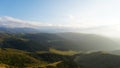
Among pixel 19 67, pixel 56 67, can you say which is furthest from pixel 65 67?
pixel 19 67

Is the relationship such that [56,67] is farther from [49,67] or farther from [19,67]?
[19,67]

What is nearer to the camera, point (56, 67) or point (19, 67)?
point (56, 67)

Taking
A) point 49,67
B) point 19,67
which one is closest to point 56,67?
point 49,67

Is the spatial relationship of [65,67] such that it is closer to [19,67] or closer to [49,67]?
[49,67]

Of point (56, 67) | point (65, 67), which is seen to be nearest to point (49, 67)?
point (56, 67)

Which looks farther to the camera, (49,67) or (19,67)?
(19,67)

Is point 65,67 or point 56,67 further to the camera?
point 65,67

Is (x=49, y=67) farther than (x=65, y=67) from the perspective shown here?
No
